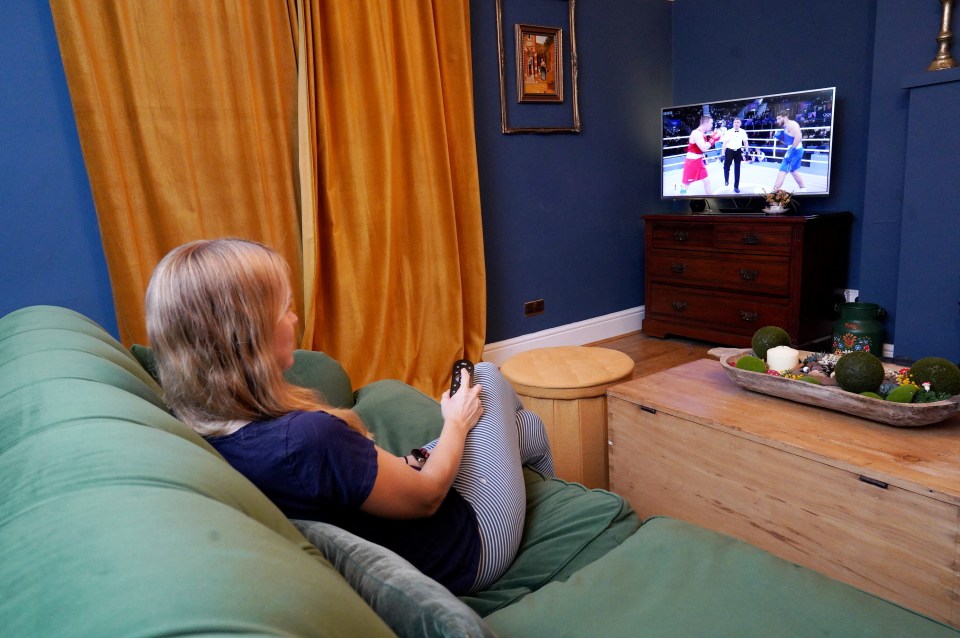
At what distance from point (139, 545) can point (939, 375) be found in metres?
1.67

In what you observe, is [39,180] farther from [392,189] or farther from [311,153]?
[392,189]

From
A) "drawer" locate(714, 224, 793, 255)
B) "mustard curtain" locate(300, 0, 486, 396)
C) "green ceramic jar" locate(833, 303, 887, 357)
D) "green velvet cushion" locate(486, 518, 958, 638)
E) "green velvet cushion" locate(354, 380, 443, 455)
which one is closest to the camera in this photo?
"green velvet cushion" locate(486, 518, 958, 638)

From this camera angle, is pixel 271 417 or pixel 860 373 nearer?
pixel 271 417

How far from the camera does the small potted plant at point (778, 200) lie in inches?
142

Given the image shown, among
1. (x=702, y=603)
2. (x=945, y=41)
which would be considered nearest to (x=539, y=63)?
(x=945, y=41)

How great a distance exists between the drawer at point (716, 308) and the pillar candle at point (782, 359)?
1950 mm

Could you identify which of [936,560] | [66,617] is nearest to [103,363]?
[66,617]

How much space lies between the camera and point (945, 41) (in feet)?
9.61

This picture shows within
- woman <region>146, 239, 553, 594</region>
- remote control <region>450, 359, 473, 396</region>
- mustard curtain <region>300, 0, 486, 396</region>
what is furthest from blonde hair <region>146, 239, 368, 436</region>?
mustard curtain <region>300, 0, 486, 396</region>

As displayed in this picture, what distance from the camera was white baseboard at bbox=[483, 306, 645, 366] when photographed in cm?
373

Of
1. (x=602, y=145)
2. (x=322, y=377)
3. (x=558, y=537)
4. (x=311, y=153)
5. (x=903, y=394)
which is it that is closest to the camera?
(x=558, y=537)

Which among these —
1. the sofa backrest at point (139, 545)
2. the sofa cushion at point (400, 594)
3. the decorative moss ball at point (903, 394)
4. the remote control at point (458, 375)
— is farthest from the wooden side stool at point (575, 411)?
the sofa backrest at point (139, 545)

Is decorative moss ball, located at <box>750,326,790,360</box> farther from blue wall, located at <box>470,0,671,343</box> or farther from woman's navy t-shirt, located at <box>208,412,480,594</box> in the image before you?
blue wall, located at <box>470,0,671,343</box>

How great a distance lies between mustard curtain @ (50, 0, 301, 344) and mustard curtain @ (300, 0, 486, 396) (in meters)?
0.13
